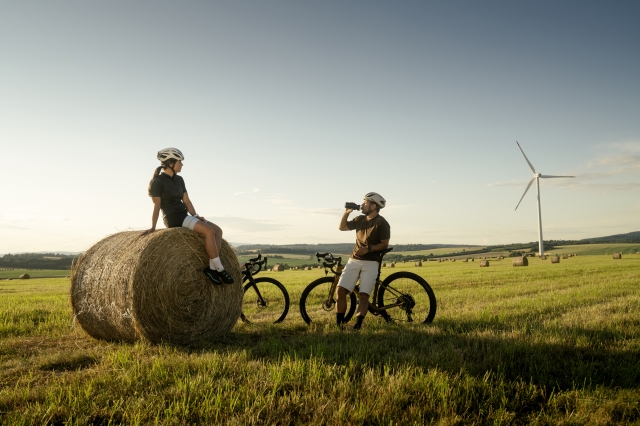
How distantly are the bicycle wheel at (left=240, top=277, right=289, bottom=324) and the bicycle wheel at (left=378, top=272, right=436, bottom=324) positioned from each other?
2.04m

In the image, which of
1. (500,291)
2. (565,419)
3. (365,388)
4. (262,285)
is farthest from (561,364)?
(500,291)

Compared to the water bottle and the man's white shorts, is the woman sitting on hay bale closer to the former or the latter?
the man's white shorts

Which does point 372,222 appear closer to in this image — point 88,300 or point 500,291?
point 88,300

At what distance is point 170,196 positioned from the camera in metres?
7.53

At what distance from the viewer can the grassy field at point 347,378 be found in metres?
3.92

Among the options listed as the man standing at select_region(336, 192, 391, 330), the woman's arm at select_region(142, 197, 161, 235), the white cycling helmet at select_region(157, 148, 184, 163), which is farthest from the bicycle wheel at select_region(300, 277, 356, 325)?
the white cycling helmet at select_region(157, 148, 184, 163)

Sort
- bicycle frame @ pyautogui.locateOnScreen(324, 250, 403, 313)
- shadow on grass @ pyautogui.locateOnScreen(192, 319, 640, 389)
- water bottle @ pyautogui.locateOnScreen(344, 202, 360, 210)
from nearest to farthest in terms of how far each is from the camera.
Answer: shadow on grass @ pyautogui.locateOnScreen(192, 319, 640, 389) → water bottle @ pyautogui.locateOnScreen(344, 202, 360, 210) → bicycle frame @ pyautogui.locateOnScreen(324, 250, 403, 313)

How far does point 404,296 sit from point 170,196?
4.47 metres

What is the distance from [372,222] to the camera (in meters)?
8.01

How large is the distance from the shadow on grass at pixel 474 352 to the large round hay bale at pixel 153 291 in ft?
2.41

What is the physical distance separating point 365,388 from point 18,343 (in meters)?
6.06

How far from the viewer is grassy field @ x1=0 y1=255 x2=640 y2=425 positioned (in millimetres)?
3922

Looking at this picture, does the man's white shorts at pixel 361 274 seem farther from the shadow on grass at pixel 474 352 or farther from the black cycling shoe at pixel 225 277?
the black cycling shoe at pixel 225 277

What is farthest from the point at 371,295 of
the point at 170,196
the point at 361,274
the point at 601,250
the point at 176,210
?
the point at 601,250
